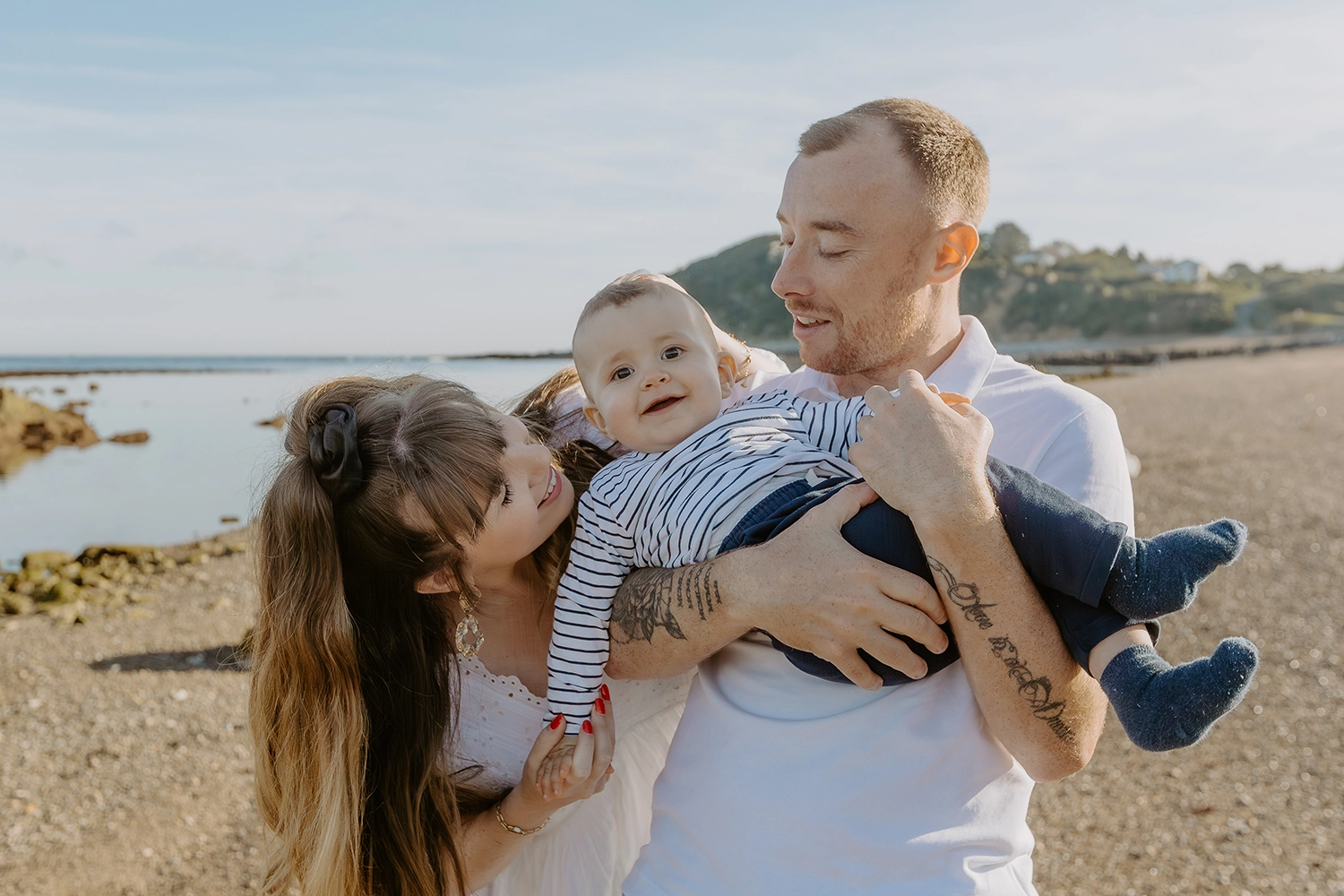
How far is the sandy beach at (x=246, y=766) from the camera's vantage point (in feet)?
16.0

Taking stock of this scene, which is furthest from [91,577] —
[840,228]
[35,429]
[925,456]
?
[35,429]

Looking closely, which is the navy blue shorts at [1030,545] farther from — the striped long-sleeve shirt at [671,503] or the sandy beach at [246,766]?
the sandy beach at [246,766]

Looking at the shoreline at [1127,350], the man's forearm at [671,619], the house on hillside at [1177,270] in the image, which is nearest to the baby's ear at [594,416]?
the man's forearm at [671,619]

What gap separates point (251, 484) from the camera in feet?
9.74

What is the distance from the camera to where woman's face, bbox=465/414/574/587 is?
268cm

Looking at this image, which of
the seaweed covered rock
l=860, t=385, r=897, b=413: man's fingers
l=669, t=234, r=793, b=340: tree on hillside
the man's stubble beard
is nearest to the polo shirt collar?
the man's stubble beard

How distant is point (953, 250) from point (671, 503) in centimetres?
150

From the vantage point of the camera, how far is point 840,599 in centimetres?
222

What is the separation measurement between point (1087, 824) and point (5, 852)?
6196 mm

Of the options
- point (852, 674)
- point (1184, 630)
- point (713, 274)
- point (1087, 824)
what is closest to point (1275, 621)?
point (1184, 630)

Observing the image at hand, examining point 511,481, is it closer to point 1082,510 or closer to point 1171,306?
point 1082,510

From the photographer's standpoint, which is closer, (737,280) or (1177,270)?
(737,280)

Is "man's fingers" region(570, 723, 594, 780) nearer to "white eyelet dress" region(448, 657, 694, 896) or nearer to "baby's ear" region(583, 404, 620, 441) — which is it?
"white eyelet dress" region(448, 657, 694, 896)

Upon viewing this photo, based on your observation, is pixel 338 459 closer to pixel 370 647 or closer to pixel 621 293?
pixel 370 647
